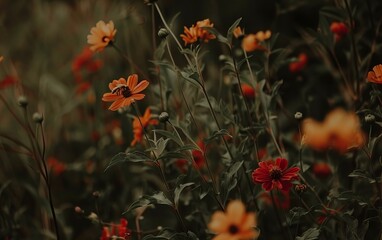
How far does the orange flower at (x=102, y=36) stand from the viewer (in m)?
0.89

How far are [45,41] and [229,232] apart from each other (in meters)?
1.55

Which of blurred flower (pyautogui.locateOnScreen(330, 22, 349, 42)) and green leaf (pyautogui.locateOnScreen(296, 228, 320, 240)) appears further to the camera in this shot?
blurred flower (pyautogui.locateOnScreen(330, 22, 349, 42))

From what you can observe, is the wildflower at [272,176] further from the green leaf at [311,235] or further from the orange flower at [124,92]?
the orange flower at [124,92]

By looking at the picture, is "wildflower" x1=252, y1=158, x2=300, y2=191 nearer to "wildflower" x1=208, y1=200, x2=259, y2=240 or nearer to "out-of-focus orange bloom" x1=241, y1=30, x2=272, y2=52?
"wildflower" x1=208, y1=200, x2=259, y2=240

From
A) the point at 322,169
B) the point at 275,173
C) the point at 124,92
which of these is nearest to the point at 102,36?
the point at 124,92

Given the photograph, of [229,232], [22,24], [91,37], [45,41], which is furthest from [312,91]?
[22,24]

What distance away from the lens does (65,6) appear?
237cm

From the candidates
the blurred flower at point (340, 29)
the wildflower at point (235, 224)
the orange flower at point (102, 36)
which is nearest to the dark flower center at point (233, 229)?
the wildflower at point (235, 224)

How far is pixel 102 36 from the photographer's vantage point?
903 mm

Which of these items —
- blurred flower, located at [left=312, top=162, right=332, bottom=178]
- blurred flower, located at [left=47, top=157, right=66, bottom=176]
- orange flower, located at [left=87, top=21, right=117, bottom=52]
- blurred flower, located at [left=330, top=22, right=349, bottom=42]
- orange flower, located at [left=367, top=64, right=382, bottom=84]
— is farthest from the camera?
blurred flower, located at [left=47, top=157, right=66, bottom=176]

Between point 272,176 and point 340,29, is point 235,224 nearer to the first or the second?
point 272,176

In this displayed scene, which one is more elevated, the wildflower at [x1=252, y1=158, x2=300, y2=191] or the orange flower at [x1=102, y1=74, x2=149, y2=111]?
the orange flower at [x1=102, y1=74, x2=149, y2=111]

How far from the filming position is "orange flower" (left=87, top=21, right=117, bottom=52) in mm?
888

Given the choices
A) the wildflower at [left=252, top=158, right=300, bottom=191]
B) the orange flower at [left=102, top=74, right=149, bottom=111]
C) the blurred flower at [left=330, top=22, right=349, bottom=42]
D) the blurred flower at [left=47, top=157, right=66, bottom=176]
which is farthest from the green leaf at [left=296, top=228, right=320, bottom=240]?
the blurred flower at [left=47, top=157, right=66, bottom=176]
